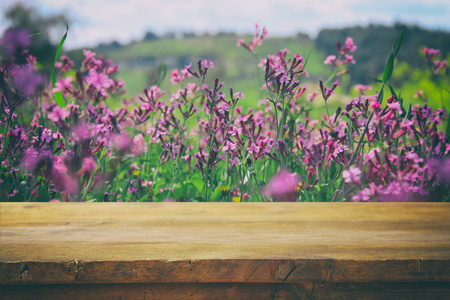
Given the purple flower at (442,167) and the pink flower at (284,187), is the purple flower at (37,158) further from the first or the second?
the purple flower at (442,167)

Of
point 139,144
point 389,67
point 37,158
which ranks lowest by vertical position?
point 139,144

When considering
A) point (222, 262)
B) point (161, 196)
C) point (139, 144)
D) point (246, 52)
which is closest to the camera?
point (222, 262)

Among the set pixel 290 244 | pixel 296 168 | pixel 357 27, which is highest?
pixel 290 244

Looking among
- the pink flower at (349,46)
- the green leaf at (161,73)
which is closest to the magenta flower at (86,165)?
the green leaf at (161,73)

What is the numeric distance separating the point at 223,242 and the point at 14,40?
133 cm

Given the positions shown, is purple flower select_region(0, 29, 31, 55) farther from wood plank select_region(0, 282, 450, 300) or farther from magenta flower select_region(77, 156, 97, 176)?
wood plank select_region(0, 282, 450, 300)

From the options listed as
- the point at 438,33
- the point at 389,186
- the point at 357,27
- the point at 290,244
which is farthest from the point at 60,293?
the point at 357,27

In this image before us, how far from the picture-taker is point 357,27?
70.2 ft

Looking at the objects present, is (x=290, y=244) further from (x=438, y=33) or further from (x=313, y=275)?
(x=438, y=33)

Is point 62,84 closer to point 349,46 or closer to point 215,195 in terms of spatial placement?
point 215,195

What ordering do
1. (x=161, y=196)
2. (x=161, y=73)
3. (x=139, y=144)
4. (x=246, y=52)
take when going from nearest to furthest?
(x=161, y=196), (x=161, y=73), (x=139, y=144), (x=246, y=52)

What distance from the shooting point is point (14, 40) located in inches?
68.4

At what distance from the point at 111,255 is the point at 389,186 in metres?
0.99

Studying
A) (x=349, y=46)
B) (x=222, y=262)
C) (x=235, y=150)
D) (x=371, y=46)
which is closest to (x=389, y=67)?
(x=349, y=46)
